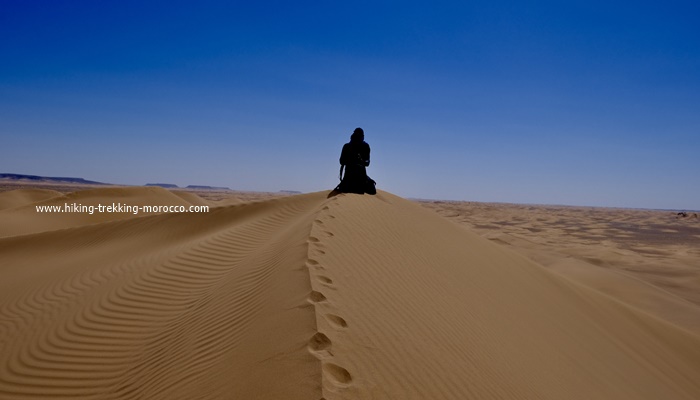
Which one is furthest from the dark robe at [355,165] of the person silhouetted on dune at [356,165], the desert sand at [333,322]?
the desert sand at [333,322]

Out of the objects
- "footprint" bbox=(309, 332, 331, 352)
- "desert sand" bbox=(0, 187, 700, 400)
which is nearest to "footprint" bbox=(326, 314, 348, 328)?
"desert sand" bbox=(0, 187, 700, 400)

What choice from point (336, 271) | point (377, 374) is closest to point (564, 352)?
point (336, 271)

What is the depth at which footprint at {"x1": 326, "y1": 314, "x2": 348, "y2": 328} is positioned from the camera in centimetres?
319

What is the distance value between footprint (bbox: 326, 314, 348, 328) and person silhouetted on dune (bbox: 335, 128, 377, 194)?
6.50 metres

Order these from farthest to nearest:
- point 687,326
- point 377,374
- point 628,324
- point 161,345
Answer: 1. point 687,326
2. point 628,324
3. point 161,345
4. point 377,374

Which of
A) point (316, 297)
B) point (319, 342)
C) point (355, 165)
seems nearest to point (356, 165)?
point (355, 165)

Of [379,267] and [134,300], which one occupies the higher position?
[379,267]

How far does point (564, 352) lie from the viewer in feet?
16.0

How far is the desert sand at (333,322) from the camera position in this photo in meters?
2.95

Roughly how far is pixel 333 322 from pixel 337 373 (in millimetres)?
634

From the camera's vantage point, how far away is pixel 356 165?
9.63 m

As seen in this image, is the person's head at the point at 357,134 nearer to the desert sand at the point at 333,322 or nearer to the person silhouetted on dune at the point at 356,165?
the person silhouetted on dune at the point at 356,165

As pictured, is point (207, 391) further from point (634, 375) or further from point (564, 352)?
point (634, 375)

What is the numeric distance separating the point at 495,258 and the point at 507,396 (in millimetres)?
5056
